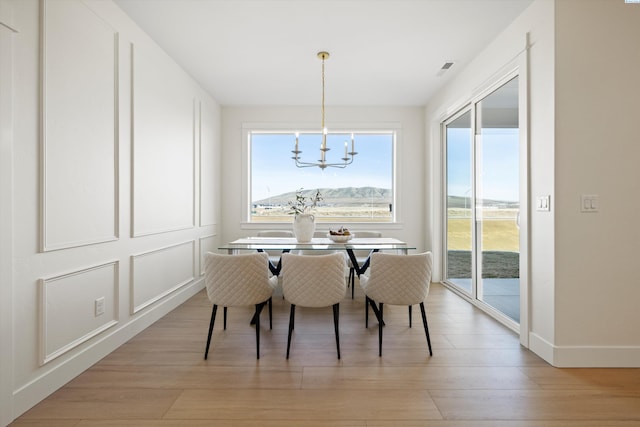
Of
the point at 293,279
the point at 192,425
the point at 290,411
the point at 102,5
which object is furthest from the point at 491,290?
the point at 102,5

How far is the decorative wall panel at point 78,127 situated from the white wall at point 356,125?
8.20 ft

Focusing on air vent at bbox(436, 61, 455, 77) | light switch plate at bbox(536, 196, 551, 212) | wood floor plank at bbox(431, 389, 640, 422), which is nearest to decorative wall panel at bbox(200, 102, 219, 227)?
air vent at bbox(436, 61, 455, 77)

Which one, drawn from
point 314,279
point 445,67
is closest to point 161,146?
point 314,279

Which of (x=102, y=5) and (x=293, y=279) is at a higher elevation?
(x=102, y=5)

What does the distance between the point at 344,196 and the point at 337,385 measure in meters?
3.50

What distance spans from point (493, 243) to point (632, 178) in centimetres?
125

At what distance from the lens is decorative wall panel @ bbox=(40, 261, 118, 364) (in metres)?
1.84

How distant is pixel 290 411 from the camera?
169 cm

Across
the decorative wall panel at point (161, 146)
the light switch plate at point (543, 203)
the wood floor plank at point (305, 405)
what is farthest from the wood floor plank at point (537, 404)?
the decorative wall panel at point (161, 146)

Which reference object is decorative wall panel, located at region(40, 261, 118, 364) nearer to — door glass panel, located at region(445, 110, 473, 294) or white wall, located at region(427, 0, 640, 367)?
white wall, located at region(427, 0, 640, 367)

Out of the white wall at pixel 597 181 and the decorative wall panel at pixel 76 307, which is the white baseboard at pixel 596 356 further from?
the decorative wall panel at pixel 76 307

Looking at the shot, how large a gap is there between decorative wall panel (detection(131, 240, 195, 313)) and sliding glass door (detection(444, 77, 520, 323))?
3.32 m

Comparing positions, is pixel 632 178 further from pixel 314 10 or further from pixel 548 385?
pixel 314 10

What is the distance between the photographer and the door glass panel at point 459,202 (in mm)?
3740
